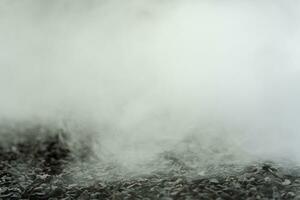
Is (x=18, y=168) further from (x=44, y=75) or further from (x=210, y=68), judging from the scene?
(x=210, y=68)

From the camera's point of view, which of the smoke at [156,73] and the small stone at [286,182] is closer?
the small stone at [286,182]

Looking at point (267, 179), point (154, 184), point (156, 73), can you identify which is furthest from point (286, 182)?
point (156, 73)

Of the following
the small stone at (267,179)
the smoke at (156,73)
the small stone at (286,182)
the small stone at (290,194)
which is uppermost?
the smoke at (156,73)

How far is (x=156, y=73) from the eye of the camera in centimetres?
701

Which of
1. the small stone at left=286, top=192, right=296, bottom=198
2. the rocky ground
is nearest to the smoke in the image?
the rocky ground

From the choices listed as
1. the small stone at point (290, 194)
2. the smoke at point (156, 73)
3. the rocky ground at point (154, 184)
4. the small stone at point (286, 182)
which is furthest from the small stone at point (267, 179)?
the smoke at point (156, 73)

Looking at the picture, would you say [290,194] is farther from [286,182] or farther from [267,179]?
[267,179]

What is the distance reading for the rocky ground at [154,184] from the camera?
188 inches

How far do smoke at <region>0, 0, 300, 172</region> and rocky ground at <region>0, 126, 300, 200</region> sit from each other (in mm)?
373

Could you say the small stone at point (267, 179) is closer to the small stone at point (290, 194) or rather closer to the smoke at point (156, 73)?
the small stone at point (290, 194)

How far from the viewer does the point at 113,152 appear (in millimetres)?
5609

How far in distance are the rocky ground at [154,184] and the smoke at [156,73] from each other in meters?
0.37

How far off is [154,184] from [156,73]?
8.05 ft

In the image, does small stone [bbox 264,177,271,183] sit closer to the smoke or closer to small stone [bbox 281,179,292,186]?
small stone [bbox 281,179,292,186]
